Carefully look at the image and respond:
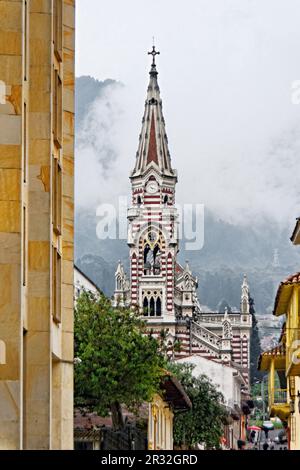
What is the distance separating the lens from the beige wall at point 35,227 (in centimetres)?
2320

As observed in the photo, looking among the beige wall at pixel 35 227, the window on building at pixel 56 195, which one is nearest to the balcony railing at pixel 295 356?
the beige wall at pixel 35 227

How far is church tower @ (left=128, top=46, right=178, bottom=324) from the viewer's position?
6378 inches

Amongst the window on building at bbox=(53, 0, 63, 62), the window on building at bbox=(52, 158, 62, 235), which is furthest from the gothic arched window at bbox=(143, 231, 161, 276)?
the window on building at bbox=(52, 158, 62, 235)

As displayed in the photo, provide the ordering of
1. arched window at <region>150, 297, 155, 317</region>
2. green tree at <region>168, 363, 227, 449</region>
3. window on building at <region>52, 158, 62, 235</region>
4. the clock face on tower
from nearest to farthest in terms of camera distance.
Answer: window on building at <region>52, 158, 62, 235</region> → green tree at <region>168, 363, 227, 449</region> → arched window at <region>150, 297, 155, 317</region> → the clock face on tower

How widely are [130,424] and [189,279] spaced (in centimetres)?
11490

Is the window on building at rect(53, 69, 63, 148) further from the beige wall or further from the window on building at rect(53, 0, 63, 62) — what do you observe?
the window on building at rect(53, 0, 63, 62)

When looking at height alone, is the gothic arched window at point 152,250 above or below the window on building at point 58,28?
above

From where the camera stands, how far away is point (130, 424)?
169 ft

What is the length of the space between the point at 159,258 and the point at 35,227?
454 ft

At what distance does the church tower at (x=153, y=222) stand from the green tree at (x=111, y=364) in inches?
4328

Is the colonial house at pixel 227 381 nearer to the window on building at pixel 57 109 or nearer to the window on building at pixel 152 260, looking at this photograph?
the window on building at pixel 152 260

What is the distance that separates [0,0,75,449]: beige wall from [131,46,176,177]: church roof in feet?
444

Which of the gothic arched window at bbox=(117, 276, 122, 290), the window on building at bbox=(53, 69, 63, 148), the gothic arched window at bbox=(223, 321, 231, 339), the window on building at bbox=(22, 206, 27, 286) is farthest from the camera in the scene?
the gothic arched window at bbox=(117, 276, 122, 290)

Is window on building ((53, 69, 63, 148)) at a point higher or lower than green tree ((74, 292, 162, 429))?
higher
